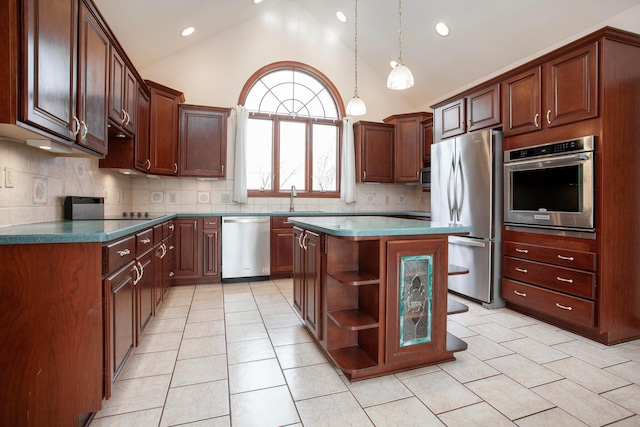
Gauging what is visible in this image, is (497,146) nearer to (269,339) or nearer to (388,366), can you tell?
(388,366)

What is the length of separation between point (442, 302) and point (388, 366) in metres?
0.51

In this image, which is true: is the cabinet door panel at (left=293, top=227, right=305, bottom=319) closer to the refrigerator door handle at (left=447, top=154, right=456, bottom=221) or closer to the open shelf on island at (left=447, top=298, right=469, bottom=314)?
the open shelf on island at (left=447, top=298, right=469, bottom=314)

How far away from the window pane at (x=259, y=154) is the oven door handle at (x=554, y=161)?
3199 millimetres

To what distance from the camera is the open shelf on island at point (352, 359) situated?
1.90m

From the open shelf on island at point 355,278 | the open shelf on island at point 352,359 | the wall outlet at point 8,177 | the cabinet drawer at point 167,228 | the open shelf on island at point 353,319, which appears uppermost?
the wall outlet at point 8,177

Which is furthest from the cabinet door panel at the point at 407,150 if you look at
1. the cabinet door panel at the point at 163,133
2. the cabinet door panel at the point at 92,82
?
the cabinet door panel at the point at 92,82

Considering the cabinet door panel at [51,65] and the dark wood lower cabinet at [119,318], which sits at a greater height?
the cabinet door panel at [51,65]

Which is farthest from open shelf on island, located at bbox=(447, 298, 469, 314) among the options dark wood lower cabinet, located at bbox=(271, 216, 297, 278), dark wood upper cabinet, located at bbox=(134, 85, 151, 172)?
dark wood upper cabinet, located at bbox=(134, 85, 151, 172)

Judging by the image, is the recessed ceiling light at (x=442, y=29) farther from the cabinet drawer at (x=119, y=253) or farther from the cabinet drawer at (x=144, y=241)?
the cabinet drawer at (x=119, y=253)

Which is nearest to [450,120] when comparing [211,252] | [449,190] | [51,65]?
[449,190]

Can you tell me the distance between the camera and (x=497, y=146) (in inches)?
125

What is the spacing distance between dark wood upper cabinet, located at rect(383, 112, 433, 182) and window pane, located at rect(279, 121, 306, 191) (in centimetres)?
146

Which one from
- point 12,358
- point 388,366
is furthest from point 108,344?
point 388,366

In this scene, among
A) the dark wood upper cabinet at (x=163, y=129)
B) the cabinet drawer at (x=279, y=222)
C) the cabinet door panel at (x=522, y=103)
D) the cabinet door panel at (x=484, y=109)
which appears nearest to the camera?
the cabinet door panel at (x=522, y=103)
